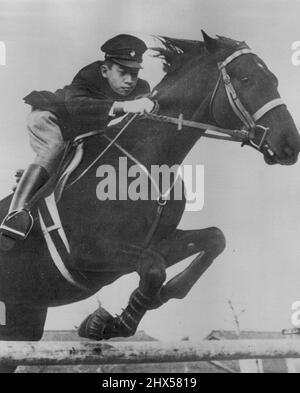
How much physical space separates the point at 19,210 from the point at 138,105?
0.76 meters

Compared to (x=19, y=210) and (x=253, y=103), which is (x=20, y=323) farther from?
(x=253, y=103)

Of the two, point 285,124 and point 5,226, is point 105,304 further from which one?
point 285,124

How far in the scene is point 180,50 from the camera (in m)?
2.96

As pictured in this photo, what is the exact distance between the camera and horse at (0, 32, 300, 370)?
9.29ft

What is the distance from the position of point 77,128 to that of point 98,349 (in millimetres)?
1041

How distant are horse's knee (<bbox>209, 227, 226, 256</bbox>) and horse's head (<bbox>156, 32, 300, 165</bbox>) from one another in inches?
16.8

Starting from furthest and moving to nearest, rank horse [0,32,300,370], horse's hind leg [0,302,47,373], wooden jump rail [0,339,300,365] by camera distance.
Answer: horse's hind leg [0,302,47,373]
horse [0,32,300,370]
wooden jump rail [0,339,300,365]

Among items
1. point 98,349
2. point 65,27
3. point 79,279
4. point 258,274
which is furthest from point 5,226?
point 258,274

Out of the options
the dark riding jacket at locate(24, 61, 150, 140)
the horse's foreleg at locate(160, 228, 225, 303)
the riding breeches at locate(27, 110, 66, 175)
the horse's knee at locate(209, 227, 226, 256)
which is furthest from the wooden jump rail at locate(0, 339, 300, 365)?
the dark riding jacket at locate(24, 61, 150, 140)

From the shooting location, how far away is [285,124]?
109 inches

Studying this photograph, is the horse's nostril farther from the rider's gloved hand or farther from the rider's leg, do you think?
the rider's leg

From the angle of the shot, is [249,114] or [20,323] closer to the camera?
[249,114]

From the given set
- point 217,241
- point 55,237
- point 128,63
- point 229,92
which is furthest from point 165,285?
point 128,63

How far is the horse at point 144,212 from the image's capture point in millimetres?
2830
